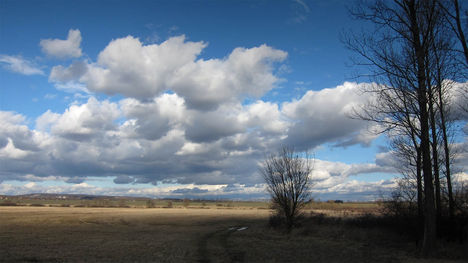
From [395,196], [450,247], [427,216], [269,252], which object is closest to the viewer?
[427,216]

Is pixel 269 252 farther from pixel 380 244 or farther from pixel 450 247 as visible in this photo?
pixel 450 247

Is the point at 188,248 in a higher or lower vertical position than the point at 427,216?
lower

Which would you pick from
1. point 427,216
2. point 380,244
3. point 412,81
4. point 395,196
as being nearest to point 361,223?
point 395,196

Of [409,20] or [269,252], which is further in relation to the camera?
[269,252]

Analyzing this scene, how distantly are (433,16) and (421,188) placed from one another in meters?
11.1

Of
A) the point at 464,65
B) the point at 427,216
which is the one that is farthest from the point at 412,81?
the point at 427,216

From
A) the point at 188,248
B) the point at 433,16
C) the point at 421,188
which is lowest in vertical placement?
the point at 188,248

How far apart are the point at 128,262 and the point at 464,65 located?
17.1 metres

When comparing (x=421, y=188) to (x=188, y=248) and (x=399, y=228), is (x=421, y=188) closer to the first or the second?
(x=399, y=228)

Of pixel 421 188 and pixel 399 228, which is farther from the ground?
pixel 421 188

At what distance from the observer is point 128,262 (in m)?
16.2

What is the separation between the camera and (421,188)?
2166cm

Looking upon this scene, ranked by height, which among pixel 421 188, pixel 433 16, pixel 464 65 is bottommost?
pixel 421 188

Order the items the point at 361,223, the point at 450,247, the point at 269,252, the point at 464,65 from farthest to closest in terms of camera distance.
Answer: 1. the point at 361,223
2. the point at 269,252
3. the point at 450,247
4. the point at 464,65
